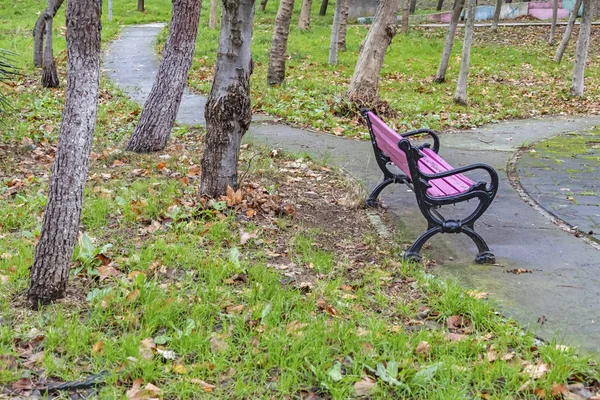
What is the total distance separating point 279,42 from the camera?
12828 millimetres

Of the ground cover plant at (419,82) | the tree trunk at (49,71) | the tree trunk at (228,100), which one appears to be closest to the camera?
the tree trunk at (228,100)

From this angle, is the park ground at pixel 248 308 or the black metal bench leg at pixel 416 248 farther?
the black metal bench leg at pixel 416 248

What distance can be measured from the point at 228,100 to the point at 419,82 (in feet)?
34.3

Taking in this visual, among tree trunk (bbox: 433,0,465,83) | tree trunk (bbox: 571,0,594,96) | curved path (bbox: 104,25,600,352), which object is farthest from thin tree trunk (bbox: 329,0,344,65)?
curved path (bbox: 104,25,600,352)

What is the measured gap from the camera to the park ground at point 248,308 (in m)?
3.10

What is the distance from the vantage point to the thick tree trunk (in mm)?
7605

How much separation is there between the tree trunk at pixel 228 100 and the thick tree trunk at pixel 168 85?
246 centimetres

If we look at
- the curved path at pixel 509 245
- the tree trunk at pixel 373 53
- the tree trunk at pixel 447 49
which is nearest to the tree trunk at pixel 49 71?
the curved path at pixel 509 245

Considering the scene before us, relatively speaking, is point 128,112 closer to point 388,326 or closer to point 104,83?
point 104,83

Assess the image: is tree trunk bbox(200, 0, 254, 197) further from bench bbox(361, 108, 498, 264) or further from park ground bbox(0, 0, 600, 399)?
bench bbox(361, 108, 498, 264)

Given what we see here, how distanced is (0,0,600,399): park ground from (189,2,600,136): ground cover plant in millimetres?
4045

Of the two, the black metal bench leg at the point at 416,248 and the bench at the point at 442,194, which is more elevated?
the bench at the point at 442,194

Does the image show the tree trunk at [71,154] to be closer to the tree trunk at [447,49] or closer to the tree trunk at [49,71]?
the tree trunk at [49,71]

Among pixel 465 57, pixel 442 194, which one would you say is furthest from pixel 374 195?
pixel 465 57
